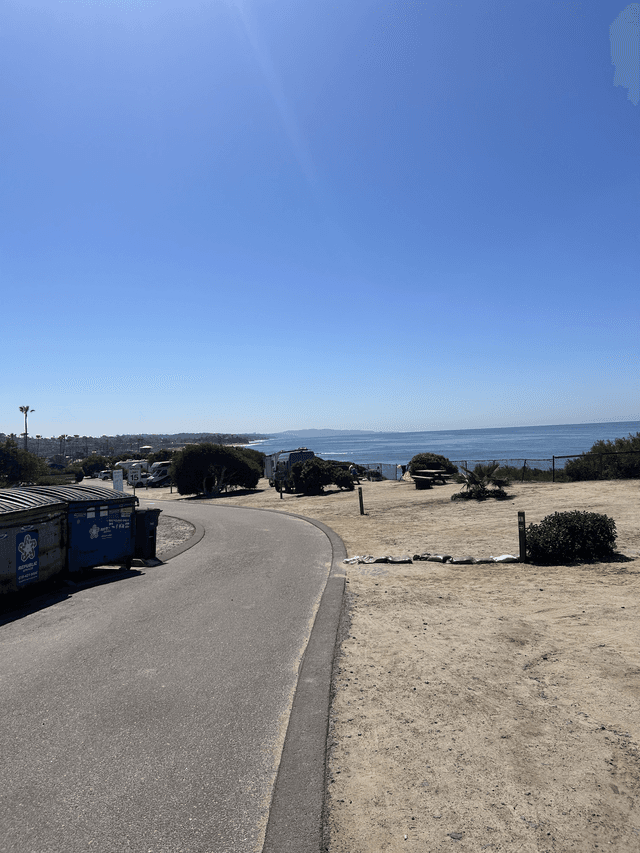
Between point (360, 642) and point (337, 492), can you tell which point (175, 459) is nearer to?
point (337, 492)

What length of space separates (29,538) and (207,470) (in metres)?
28.6

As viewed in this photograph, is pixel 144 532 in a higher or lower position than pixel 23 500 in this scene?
lower

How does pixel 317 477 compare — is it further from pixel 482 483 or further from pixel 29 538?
pixel 29 538

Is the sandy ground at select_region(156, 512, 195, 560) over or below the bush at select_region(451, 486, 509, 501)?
below

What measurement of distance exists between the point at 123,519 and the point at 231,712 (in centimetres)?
822

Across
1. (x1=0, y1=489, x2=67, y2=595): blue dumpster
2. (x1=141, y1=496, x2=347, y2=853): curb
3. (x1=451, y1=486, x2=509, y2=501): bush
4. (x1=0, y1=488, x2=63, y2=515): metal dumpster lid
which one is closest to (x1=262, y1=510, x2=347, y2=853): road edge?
(x1=141, y1=496, x2=347, y2=853): curb

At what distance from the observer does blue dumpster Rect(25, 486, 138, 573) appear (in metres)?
10.5

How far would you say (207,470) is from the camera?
37.5 meters

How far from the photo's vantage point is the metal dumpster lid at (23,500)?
918 cm

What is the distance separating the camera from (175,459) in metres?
38.4

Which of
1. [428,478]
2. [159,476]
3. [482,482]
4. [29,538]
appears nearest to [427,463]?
[428,478]

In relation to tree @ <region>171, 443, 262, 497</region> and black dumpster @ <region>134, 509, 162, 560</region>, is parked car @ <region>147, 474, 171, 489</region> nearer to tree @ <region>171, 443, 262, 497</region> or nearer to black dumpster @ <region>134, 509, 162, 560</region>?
tree @ <region>171, 443, 262, 497</region>

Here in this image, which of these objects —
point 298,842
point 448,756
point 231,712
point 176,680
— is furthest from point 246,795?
point 176,680

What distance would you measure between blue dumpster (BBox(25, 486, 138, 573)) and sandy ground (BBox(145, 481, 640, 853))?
6022 millimetres
